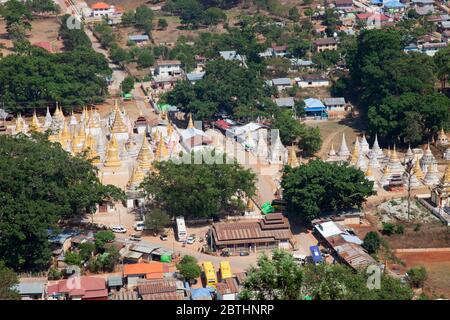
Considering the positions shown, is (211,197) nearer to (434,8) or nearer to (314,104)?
(314,104)

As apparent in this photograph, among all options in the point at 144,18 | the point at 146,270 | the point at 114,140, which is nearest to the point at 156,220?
the point at 146,270

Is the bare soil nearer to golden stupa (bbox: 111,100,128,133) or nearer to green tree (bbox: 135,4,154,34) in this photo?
golden stupa (bbox: 111,100,128,133)

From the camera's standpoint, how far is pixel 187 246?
35000 millimetres

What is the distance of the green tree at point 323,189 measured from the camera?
3638 cm

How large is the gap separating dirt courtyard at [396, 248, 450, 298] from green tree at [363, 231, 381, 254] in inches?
48.6

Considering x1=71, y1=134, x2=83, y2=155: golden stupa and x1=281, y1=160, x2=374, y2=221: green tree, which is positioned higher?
x1=281, y1=160, x2=374, y2=221: green tree

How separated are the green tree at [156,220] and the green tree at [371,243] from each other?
842 cm

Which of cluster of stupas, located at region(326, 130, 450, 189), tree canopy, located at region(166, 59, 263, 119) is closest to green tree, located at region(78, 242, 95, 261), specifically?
cluster of stupas, located at region(326, 130, 450, 189)

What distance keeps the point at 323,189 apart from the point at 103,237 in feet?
31.8

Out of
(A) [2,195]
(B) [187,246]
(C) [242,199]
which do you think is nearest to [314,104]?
(C) [242,199]

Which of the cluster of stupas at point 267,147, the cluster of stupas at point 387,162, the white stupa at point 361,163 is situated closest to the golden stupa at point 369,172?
the cluster of stupas at point 387,162

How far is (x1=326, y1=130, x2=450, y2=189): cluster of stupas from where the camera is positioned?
4175cm

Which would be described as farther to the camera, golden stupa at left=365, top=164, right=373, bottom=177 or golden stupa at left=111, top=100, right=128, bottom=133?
golden stupa at left=111, top=100, right=128, bottom=133

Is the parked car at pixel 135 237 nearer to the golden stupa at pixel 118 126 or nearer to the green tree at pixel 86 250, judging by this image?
the green tree at pixel 86 250
